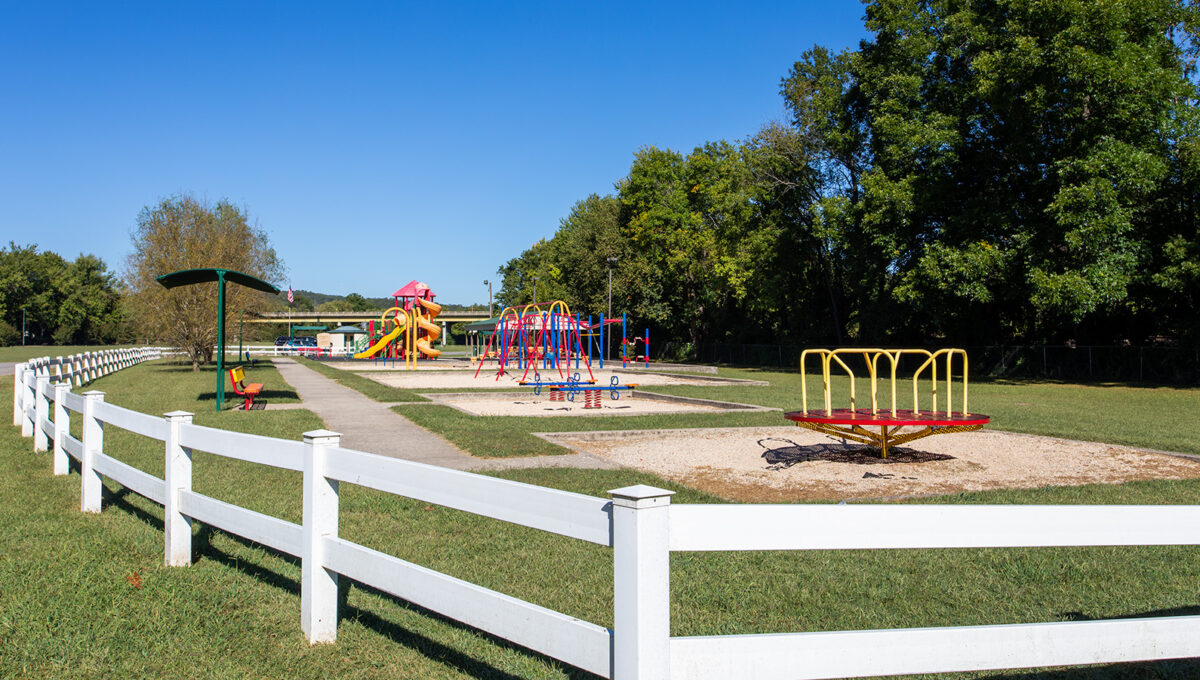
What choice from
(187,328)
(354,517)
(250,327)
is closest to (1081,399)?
(354,517)

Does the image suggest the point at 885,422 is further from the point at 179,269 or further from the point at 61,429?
the point at 179,269

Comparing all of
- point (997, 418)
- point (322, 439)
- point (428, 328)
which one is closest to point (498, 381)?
point (997, 418)

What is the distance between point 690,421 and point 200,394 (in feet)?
45.7

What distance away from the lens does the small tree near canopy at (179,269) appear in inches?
1475

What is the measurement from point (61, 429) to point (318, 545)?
6.64m

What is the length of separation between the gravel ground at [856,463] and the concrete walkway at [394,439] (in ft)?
3.59

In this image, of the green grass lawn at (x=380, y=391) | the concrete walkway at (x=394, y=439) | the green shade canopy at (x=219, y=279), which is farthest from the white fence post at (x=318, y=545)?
the green grass lawn at (x=380, y=391)

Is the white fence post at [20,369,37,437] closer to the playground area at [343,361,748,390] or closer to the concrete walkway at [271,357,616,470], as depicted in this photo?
the concrete walkway at [271,357,616,470]

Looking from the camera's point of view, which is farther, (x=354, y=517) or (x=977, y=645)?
(x=354, y=517)

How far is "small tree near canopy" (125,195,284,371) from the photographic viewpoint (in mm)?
37469

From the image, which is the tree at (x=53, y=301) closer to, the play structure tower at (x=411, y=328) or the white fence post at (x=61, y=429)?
the play structure tower at (x=411, y=328)

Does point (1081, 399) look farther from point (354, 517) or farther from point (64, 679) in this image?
point (64, 679)

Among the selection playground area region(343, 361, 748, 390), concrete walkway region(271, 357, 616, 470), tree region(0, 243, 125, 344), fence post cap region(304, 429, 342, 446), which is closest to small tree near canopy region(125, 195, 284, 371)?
playground area region(343, 361, 748, 390)

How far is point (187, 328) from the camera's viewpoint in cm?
3794
